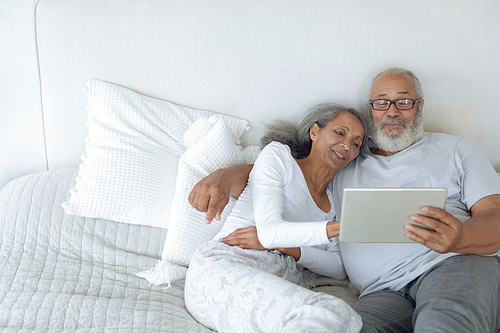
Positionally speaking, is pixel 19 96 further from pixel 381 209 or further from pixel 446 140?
pixel 446 140

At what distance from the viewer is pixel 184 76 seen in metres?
1.89

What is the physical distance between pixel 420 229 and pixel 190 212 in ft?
2.73

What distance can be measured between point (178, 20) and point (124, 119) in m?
0.55

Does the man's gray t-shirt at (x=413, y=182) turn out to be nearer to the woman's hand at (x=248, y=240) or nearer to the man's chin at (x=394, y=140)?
the man's chin at (x=394, y=140)

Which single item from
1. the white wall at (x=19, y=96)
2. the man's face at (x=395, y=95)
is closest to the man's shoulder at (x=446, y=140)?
the man's face at (x=395, y=95)

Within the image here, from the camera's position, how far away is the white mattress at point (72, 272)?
115cm

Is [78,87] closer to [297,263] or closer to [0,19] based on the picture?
[0,19]

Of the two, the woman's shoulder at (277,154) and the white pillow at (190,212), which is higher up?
the woman's shoulder at (277,154)

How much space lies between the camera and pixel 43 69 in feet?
6.02

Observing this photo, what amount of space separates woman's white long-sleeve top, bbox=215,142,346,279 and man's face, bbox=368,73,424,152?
40 centimetres

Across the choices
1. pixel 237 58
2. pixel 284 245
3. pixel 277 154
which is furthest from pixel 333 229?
pixel 237 58

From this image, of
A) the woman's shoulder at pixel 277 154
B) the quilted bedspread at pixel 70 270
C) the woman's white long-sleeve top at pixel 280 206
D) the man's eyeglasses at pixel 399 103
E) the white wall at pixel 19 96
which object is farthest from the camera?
the white wall at pixel 19 96

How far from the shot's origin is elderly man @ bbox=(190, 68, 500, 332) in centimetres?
112

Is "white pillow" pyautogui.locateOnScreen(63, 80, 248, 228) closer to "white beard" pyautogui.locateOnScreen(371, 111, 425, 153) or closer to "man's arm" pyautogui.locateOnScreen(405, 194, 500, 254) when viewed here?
"white beard" pyautogui.locateOnScreen(371, 111, 425, 153)
